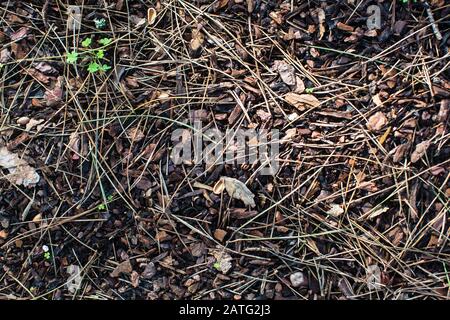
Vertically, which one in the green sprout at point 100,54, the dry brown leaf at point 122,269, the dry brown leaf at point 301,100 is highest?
the green sprout at point 100,54

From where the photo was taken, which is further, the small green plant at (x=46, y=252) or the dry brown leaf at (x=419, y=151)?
the small green plant at (x=46, y=252)

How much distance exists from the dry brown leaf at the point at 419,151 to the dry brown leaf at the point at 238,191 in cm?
65

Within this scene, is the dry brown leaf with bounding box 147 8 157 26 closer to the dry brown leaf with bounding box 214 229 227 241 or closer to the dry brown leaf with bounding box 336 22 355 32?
the dry brown leaf with bounding box 336 22 355 32

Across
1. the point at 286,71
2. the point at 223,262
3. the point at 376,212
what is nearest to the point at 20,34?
the point at 286,71

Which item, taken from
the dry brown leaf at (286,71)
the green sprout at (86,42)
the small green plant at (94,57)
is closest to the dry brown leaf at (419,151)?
the dry brown leaf at (286,71)

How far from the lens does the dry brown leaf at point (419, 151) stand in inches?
73.9

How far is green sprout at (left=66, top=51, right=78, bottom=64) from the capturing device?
2.02 meters

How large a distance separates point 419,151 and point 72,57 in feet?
4.81

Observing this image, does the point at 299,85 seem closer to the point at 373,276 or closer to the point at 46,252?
the point at 373,276

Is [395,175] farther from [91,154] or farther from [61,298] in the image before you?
[61,298]

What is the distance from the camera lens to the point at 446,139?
6.16 ft

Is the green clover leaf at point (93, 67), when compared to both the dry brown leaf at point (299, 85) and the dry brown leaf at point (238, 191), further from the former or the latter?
the dry brown leaf at point (299, 85)

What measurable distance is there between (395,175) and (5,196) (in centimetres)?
159

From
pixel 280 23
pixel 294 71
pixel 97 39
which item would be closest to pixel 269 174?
pixel 294 71
